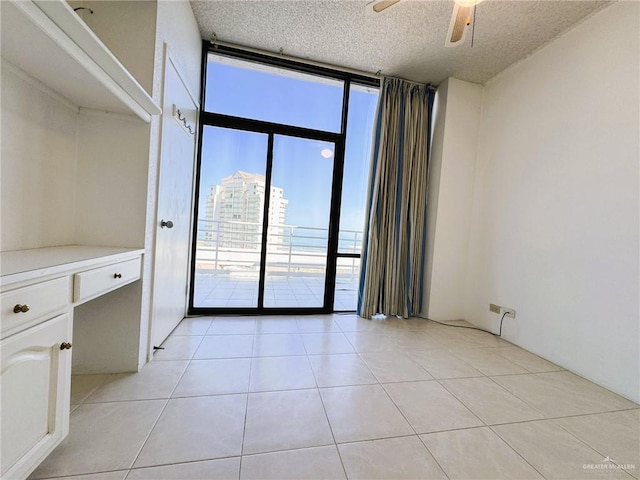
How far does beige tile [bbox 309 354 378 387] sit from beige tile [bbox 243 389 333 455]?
174mm

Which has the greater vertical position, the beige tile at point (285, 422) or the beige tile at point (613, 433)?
the beige tile at point (613, 433)

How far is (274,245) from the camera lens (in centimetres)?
316

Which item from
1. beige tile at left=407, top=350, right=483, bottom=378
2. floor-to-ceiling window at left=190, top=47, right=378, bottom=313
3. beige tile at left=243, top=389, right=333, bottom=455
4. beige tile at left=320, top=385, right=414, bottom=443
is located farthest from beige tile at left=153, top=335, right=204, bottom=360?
beige tile at left=407, top=350, right=483, bottom=378

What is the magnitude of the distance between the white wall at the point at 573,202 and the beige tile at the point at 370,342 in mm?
1190

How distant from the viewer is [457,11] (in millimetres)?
1442

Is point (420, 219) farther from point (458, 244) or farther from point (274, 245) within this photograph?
point (274, 245)

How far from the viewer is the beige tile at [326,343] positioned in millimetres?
2053

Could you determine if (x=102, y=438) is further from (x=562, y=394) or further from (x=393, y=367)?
(x=562, y=394)

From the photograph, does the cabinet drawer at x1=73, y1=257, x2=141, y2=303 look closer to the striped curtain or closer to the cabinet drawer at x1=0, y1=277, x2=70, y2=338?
the cabinet drawer at x1=0, y1=277, x2=70, y2=338

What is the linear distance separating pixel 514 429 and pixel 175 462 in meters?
1.57

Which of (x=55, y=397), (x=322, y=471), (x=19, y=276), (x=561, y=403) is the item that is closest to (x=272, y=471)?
(x=322, y=471)

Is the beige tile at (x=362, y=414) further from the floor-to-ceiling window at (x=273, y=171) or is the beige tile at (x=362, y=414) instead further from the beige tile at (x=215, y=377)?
the floor-to-ceiling window at (x=273, y=171)

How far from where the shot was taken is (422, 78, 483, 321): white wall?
283 centimetres

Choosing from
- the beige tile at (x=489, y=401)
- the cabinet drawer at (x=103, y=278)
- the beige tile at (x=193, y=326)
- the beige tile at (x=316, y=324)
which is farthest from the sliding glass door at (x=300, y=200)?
the beige tile at (x=489, y=401)
